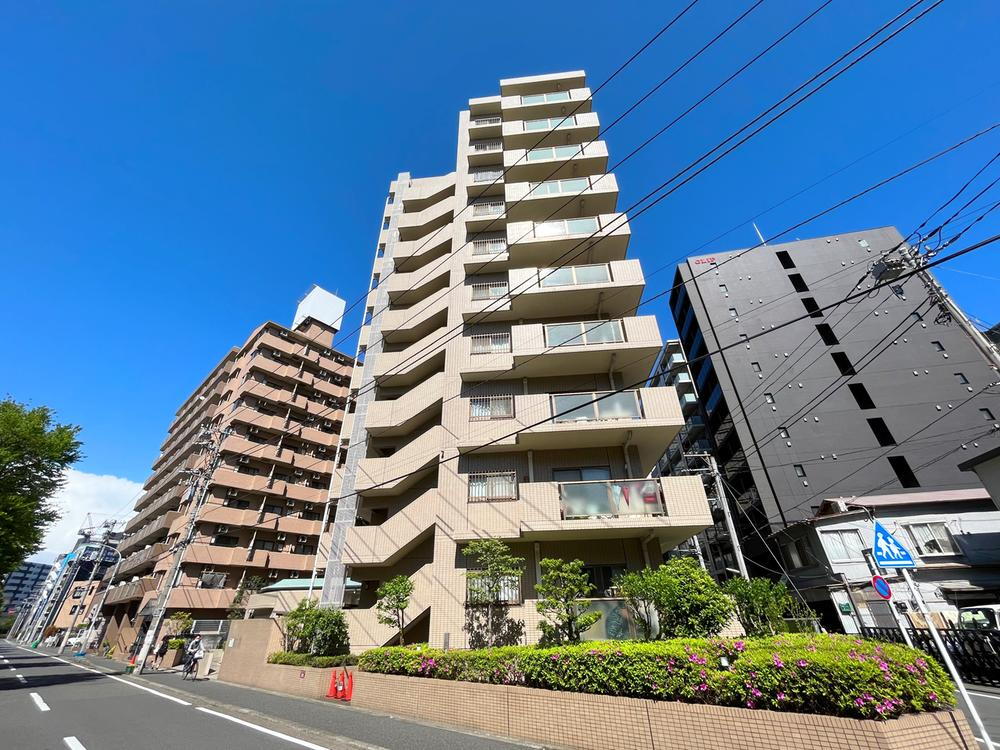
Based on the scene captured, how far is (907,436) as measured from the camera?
86.1 feet

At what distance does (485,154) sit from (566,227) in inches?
322

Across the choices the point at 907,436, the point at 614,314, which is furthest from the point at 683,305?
the point at 614,314

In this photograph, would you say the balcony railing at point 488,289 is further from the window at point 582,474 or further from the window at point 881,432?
the window at point 881,432

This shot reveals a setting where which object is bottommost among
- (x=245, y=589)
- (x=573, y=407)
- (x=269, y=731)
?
(x=269, y=731)

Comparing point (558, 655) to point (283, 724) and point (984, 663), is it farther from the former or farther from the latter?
point (984, 663)

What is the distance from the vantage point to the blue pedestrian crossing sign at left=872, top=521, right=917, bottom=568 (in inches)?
261

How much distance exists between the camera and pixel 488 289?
695 inches

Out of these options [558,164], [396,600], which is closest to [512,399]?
[396,600]

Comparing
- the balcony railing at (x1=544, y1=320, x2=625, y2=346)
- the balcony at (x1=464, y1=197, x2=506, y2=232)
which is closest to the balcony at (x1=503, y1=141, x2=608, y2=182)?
the balcony at (x1=464, y1=197, x2=506, y2=232)

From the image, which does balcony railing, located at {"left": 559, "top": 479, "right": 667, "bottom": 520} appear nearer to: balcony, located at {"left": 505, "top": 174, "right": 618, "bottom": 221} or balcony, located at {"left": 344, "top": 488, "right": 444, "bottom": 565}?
balcony, located at {"left": 344, "top": 488, "right": 444, "bottom": 565}

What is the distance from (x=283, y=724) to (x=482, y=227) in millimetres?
18421

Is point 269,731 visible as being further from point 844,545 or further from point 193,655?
point 844,545

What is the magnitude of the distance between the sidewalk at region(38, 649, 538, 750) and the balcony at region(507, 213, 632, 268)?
15.3 m

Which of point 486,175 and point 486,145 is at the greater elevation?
point 486,145
